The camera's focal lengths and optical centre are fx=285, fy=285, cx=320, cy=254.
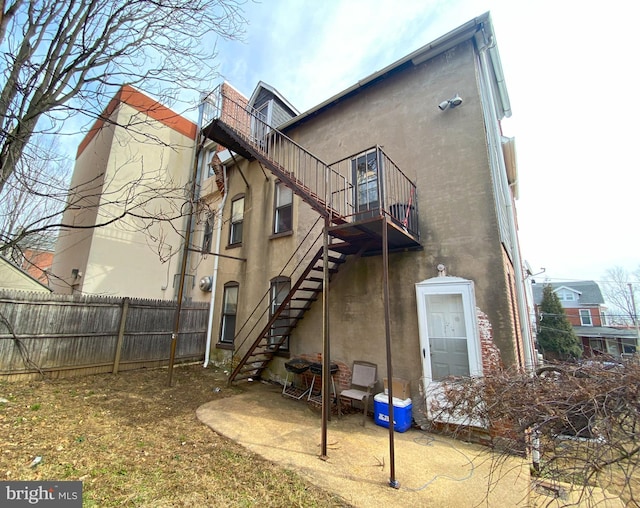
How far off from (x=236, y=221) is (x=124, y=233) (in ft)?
15.0

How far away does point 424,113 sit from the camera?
6.20 m

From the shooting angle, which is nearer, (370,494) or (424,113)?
(370,494)

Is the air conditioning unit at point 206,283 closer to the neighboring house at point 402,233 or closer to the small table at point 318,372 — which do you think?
the neighboring house at point 402,233

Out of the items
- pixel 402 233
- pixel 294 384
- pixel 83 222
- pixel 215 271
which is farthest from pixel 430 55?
pixel 83 222

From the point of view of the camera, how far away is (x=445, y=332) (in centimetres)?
520

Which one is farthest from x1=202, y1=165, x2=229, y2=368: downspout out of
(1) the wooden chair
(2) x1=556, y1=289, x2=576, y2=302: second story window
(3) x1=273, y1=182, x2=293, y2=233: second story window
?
(2) x1=556, y1=289, x2=576, y2=302: second story window

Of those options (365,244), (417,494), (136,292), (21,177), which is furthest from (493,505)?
(136,292)

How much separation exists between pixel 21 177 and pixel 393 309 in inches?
234

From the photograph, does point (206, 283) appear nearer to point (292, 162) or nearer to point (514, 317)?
point (292, 162)

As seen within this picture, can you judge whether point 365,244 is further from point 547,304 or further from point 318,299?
point 547,304

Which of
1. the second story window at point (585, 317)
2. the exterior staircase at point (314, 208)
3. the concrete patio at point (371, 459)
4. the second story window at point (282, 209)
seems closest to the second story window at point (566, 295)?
the second story window at point (585, 317)

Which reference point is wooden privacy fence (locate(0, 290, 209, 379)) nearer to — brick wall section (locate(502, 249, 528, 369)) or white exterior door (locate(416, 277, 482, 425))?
white exterior door (locate(416, 277, 482, 425))

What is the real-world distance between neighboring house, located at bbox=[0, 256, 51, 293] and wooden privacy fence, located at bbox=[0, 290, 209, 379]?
5.09 feet

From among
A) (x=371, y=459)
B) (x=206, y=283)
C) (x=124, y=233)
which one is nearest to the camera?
(x=371, y=459)
